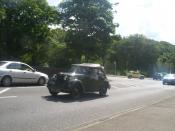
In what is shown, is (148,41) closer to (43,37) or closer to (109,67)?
(109,67)

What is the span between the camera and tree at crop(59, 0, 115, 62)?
44156 mm

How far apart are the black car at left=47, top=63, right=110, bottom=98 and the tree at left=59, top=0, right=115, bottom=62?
77.7 feet

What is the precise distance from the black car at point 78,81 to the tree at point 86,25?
23677 millimetres

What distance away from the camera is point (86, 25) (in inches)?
1742

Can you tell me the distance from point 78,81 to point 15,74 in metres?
5.81

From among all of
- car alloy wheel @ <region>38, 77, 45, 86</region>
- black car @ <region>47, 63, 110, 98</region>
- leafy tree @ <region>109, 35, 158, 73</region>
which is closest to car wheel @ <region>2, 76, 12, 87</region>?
car alloy wheel @ <region>38, 77, 45, 86</region>

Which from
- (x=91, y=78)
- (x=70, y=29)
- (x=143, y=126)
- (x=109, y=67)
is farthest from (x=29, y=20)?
(x=109, y=67)

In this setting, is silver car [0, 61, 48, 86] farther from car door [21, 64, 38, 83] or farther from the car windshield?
the car windshield

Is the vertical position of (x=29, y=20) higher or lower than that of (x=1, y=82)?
higher

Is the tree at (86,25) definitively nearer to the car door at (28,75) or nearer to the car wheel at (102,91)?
the car door at (28,75)

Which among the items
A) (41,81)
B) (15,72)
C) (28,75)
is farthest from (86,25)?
(15,72)

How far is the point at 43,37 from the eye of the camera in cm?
4316

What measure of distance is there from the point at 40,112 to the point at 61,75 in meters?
5.18

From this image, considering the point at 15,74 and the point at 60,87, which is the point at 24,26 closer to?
the point at 15,74
